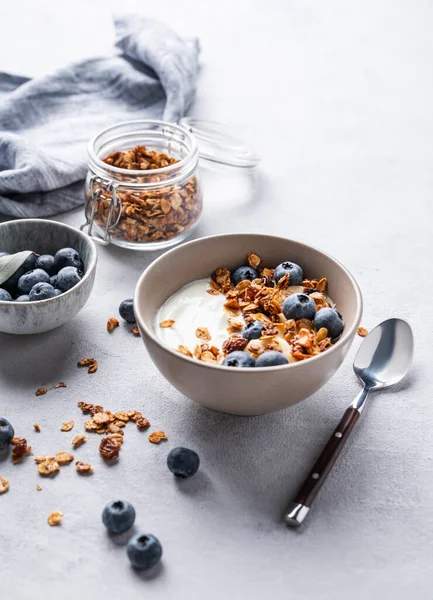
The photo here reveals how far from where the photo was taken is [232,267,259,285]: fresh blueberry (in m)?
1.38

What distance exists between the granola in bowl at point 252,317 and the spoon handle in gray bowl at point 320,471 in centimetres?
13

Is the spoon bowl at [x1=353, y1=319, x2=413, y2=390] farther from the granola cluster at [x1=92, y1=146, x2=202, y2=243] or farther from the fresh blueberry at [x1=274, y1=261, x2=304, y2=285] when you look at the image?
the granola cluster at [x1=92, y1=146, x2=202, y2=243]

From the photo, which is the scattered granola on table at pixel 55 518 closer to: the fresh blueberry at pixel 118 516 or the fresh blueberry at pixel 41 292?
the fresh blueberry at pixel 118 516

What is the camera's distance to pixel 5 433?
1.18 metres

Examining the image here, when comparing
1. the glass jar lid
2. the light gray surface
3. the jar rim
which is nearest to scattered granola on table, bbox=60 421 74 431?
the light gray surface

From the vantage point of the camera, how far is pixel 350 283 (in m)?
1.27

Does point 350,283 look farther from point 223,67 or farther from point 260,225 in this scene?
point 223,67

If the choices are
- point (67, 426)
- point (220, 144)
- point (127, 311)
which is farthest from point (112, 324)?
point (220, 144)

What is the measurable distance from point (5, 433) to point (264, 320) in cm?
47

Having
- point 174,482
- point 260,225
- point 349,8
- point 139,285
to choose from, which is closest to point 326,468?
point 174,482

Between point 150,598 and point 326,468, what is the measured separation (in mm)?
328

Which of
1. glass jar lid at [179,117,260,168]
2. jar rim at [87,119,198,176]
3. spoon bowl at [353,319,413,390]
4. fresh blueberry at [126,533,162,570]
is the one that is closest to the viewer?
fresh blueberry at [126,533,162,570]

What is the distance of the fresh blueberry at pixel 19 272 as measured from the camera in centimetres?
144

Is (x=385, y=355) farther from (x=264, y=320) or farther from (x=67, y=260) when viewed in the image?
(x=67, y=260)
